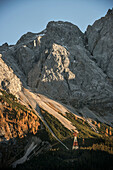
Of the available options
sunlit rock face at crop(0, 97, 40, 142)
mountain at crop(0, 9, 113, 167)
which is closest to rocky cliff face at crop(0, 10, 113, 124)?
mountain at crop(0, 9, 113, 167)

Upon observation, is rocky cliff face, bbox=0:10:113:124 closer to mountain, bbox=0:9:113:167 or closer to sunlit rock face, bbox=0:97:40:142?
mountain, bbox=0:9:113:167

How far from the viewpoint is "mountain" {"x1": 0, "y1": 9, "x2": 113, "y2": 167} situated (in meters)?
119

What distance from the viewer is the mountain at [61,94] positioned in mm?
119250

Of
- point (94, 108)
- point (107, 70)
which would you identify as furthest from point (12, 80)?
point (107, 70)

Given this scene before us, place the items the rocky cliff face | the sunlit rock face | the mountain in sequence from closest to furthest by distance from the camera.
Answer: the sunlit rock face < the mountain < the rocky cliff face

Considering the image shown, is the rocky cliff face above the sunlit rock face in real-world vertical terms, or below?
above

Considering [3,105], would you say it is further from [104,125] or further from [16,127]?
[104,125]

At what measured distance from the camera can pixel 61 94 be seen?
16588 cm

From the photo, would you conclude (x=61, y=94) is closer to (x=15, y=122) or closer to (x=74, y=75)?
(x=74, y=75)

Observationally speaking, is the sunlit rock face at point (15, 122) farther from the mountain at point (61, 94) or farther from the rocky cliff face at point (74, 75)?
the rocky cliff face at point (74, 75)

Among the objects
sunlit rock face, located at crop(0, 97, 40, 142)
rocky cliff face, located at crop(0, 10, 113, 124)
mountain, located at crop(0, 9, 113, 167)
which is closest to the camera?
sunlit rock face, located at crop(0, 97, 40, 142)

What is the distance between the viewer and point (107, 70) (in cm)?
18388

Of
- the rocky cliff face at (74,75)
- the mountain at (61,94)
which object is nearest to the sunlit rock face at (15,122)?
the mountain at (61,94)

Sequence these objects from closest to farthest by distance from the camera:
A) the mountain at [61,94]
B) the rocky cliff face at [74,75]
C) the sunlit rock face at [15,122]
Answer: the sunlit rock face at [15,122] < the mountain at [61,94] < the rocky cliff face at [74,75]
